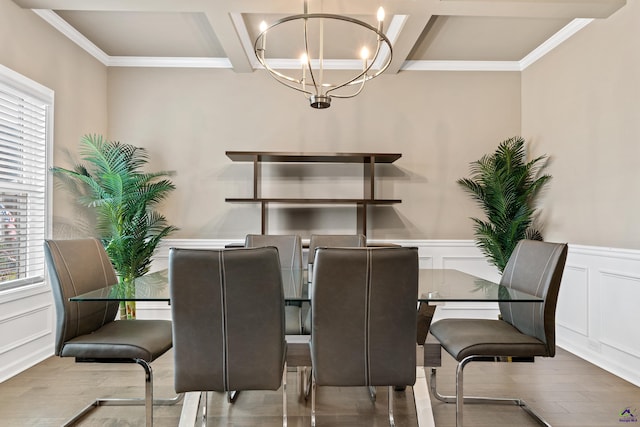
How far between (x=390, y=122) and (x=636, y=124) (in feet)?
6.49

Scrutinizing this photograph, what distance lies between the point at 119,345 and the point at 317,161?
2.52 metres

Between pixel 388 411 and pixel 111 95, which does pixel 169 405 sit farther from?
pixel 111 95

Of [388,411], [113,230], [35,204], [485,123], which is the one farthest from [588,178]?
[35,204]

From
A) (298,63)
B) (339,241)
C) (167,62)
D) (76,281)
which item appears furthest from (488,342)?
(167,62)

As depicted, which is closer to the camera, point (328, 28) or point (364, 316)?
point (364, 316)

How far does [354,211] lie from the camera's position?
3.97m

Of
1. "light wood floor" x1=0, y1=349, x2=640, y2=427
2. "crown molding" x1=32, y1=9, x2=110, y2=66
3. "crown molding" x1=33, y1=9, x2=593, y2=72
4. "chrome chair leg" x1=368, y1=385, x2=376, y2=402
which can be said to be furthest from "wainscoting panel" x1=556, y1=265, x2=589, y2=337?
"crown molding" x1=32, y1=9, x2=110, y2=66

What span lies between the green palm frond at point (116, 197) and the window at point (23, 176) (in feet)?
0.70

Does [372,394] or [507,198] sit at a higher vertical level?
[507,198]

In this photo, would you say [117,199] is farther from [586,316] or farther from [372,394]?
[586,316]

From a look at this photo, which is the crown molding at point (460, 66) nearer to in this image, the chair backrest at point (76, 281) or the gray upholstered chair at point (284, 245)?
the gray upholstered chair at point (284, 245)

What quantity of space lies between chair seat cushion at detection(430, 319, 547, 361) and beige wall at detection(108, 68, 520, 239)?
6.60ft

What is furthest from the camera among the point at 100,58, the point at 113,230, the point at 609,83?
the point at 100,58

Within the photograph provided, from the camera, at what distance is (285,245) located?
3.01 m
